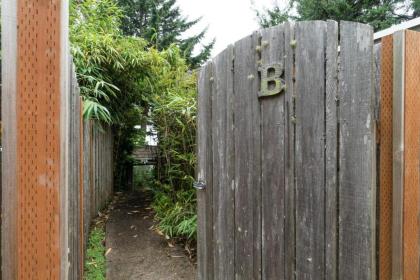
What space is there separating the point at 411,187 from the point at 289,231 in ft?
1.74

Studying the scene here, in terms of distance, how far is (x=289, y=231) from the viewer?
1448 millimetres

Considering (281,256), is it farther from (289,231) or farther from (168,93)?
(168,93)

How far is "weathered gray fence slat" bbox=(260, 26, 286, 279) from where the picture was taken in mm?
1482

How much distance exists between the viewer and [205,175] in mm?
2137

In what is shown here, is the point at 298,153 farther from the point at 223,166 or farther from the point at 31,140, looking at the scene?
the point at 31,140

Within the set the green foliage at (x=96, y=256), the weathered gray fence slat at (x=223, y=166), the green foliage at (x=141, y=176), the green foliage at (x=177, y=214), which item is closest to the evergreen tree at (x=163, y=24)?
the green foliage at (x=141, y=176)

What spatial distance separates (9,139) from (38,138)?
0.27 feet

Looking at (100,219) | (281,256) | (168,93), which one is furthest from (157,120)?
(281,256)

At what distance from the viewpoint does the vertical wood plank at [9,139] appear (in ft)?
3.09

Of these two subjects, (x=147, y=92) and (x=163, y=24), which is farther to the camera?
(x=163, y=24)

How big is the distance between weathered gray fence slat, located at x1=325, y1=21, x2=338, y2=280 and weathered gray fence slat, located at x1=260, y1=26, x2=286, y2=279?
0.70 feet

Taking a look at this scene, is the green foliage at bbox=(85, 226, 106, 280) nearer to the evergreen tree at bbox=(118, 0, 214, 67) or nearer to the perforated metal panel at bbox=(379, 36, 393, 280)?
the perforated metal panel at bbox=(379, 36, 393, 280)

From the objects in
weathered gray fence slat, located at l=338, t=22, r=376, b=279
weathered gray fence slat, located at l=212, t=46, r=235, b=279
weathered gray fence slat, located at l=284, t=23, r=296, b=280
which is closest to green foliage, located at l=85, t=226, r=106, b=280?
weathered gray fence slat, located at l=212, t=46, r=235, b=279

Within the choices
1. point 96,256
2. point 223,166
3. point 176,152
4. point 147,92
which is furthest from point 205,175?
point 147,92
